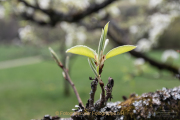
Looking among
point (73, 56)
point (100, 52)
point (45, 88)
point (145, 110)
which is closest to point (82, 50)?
point (100, 52)

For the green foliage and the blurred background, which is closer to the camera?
the green foliage

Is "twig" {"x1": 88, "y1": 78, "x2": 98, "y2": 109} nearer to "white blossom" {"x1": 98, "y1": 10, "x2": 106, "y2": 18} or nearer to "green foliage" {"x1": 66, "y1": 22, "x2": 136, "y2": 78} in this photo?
"green foliage" {"x1": 66, "y1": 22, "x2": 136, "y2": 78}

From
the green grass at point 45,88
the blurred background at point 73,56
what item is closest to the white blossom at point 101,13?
the blurred background at point 73,56

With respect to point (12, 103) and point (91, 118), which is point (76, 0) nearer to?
point (91, 118)

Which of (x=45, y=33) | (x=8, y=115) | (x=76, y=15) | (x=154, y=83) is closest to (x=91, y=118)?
(x=76, y=15)

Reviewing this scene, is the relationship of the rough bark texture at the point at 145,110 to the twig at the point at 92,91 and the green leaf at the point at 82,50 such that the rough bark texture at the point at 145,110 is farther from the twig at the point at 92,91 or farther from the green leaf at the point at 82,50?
the green leaf at the point at 82,50

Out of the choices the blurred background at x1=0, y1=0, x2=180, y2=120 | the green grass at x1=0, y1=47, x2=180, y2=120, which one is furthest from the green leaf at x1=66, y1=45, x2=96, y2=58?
the green grass at x1=0, y1=47, x2=180, y2=120
